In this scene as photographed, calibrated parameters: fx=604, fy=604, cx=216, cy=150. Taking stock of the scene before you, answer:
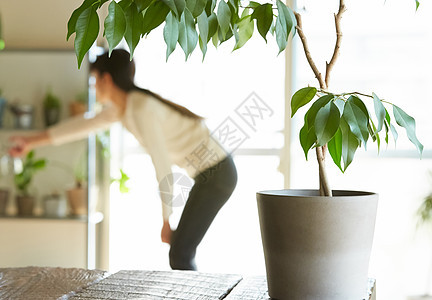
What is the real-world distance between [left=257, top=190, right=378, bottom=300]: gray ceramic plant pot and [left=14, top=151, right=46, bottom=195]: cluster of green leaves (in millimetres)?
2747

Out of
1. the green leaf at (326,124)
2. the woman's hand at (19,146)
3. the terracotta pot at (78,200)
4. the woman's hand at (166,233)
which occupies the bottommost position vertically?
the woman's hand at (166,233)

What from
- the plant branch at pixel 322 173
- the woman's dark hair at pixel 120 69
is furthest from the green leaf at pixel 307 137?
the woman's dark hair at pixel 120 69

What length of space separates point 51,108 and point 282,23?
280 cm

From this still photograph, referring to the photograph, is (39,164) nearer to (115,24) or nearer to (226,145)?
(226,145)

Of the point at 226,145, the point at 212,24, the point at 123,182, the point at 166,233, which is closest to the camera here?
the point at 212,24

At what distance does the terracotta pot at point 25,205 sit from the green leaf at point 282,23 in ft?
9.41

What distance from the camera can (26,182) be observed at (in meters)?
3.52

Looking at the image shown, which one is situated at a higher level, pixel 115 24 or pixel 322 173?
pixel 115 24

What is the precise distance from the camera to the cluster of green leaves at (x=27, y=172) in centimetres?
350

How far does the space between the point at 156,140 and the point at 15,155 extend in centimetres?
122

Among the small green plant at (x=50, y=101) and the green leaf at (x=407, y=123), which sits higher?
the small green plant at (x=50, y=101)

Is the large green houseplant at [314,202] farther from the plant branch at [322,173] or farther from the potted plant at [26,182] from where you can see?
the potted plant at [26,182]

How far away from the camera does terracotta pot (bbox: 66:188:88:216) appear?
11.3ft

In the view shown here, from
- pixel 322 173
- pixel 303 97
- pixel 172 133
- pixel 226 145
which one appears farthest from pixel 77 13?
pixel 226 145
